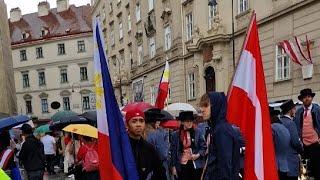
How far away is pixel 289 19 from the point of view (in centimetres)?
1521

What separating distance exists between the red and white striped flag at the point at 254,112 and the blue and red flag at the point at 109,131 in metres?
1.02

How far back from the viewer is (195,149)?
6.87 meters

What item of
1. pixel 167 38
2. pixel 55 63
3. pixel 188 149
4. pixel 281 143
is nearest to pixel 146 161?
pixel 281 143

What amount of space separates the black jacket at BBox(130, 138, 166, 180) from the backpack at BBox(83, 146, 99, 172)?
2518mm

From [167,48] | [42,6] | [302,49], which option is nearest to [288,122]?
[302,49]

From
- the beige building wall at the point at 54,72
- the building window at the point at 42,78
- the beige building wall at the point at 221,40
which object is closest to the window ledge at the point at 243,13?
the beige building wall at the point at 221,40

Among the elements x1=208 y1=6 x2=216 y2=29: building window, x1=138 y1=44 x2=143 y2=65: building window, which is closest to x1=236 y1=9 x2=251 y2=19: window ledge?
x1=208 y1=6 x2=216 y2=29: building window

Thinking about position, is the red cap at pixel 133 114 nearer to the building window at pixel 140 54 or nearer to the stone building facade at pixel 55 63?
the building window at pixel 140 54

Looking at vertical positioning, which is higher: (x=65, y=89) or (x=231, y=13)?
(x=231, y=13)

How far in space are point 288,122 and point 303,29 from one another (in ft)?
28.8

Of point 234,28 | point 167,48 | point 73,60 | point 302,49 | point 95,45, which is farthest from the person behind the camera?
point 73,60

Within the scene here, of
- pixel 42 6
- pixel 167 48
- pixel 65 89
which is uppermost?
pixel 42 6

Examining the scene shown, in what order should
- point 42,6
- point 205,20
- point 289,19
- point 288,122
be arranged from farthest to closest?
1. point 42,6
2. point 205,20
3. point 289,19
4. point 288,122

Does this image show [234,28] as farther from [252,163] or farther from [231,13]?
[252,163]
